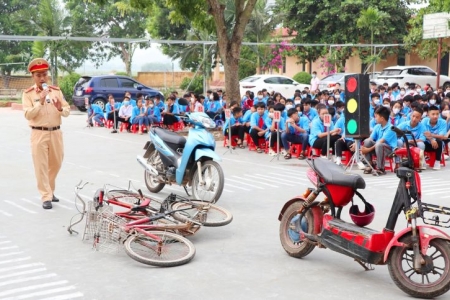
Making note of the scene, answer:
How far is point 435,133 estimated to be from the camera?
11719 millimetres

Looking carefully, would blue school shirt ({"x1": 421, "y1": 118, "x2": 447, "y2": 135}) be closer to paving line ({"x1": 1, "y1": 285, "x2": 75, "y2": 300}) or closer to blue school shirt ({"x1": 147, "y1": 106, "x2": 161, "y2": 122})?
blue school shirt ({"x1": 147, "y1": 106, "x2": 161, "y2": 122})

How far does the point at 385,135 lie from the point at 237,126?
14.1 feet

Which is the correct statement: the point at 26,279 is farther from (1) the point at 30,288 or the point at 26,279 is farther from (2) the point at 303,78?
(2) the point at 303,78

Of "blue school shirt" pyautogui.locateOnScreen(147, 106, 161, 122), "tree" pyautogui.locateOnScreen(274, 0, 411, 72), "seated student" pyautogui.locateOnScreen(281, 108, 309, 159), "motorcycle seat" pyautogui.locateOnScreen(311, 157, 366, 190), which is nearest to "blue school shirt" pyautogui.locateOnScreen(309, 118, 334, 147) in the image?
"seated student" pyautogui.locateOnScreen(281, 108, 309, 159)

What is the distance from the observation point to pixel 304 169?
1134cm

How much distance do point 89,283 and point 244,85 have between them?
23169 mm

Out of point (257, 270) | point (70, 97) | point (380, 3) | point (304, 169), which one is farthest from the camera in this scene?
point (380, 3)

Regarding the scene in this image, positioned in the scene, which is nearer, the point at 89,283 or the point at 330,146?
the point at 89,283

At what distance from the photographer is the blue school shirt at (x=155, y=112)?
1728 centimetres

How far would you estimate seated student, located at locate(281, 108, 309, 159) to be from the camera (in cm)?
1269

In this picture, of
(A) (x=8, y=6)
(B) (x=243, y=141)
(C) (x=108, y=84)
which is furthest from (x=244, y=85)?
(A) (x=8, y=6)

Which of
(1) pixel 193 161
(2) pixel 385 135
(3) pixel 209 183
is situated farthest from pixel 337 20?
(3) pixel 209 183

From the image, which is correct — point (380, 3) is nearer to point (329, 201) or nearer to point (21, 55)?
point (21, 55)

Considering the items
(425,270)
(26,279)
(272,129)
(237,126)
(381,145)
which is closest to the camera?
A: (425,270)
